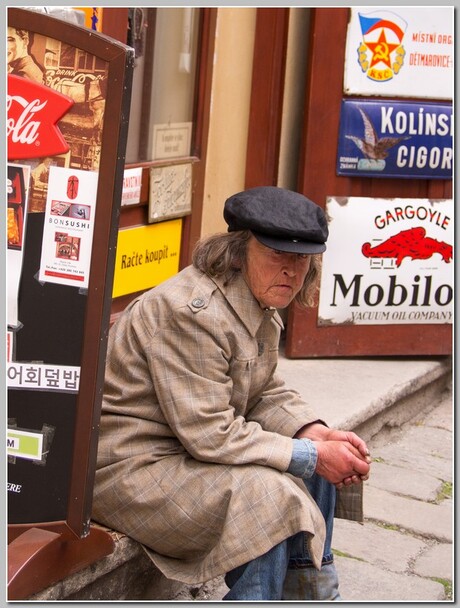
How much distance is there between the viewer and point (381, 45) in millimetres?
5059

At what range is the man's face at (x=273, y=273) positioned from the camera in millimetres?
2934

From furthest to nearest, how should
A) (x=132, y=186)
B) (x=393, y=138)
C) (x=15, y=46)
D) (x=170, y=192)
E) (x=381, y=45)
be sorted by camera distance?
(x=393, y=138), (x=381, y=45), (x=170, y=192), (x=132, y=186), (x=15, y=46)

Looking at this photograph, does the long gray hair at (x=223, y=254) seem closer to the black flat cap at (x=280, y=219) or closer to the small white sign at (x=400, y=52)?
the black flat cap at (x=280, y=219)

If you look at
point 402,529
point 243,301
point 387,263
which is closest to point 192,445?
point 243,301

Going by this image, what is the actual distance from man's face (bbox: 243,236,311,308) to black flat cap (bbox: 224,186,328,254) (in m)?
0.06

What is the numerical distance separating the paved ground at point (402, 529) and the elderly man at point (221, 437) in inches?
25.5

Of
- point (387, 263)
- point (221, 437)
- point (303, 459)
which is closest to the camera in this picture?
point (221, 437)

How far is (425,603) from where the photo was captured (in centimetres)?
348

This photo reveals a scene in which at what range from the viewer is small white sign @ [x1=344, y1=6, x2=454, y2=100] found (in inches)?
198

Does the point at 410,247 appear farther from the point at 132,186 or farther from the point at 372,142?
the point at 132,186

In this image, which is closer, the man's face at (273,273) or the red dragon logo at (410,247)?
→ the man's face at (273,273)

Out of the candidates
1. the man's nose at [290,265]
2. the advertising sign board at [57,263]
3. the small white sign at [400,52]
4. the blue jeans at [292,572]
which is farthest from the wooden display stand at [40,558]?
the small white sign at [400,52]

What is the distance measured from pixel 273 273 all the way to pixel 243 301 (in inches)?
4.5

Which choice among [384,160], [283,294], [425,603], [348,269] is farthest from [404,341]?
[283,294]
